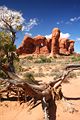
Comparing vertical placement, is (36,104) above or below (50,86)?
below

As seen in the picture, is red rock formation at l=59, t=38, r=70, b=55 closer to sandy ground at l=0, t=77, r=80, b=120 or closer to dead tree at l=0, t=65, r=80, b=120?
sandy ground at l=0, t=77, r=80, b=120

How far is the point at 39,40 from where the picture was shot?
102562mm

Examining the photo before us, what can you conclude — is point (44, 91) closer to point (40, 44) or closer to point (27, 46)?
point (27, 46)

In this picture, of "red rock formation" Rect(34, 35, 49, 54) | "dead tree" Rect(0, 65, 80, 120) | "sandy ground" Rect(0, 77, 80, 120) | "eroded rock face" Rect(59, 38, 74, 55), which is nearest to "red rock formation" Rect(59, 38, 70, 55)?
"eroded rock face" Rect(59, 38, 74, 55)

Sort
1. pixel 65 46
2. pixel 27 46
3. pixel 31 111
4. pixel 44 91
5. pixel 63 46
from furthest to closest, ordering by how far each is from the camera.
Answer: pixel 65 46 → pixel 63 46 → pixel 27 46 → pixel 31 111 → pixel 44 91

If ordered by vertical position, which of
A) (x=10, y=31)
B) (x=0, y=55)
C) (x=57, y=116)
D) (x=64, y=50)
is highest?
(x=64, y=50)

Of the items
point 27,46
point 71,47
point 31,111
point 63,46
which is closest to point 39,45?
point 27,46

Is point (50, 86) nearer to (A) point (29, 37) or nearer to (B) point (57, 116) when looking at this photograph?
(B) point (57, 116)

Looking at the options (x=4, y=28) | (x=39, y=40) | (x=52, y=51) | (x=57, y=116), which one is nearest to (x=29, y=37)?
(x=39, y=40)

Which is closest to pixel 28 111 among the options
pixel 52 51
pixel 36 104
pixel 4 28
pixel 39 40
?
pixel 36 104

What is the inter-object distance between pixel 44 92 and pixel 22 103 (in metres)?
3.94

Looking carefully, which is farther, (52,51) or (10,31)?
(52,51)

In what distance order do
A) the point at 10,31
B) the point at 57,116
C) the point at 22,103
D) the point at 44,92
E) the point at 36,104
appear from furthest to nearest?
the point at 10,31 < the point at 22,103 < the point at 36,104 < the point at 57,116 < the point at 44,92

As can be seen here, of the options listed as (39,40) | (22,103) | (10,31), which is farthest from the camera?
(39,40)
